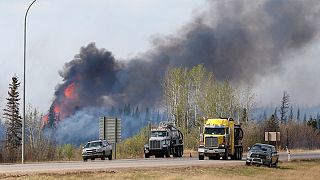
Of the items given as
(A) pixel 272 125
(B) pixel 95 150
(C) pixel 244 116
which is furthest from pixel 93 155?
(A) pixel 272 125

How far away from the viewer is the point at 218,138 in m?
57.3

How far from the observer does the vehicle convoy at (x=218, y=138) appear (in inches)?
2265

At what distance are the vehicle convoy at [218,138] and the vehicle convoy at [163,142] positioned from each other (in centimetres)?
673

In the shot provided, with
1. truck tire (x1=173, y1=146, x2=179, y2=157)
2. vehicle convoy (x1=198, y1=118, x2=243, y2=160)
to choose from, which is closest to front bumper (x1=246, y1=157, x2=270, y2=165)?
vehicle convoy (x1=198, y1=118, x2=243, y2=160)

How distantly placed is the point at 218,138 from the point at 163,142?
873 centimetres

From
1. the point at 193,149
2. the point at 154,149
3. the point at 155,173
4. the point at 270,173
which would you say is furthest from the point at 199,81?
the point at 155,173

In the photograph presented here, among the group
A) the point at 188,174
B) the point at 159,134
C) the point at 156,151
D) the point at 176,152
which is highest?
the point at 159,134

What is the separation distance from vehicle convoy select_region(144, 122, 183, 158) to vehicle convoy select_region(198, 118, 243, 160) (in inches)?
265

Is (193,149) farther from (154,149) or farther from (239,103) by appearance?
(154,149)

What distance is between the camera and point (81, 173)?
114 feet

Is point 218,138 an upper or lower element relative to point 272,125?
lower

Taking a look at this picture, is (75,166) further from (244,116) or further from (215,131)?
(244,116)

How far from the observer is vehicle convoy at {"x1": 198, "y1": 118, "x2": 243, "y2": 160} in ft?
189

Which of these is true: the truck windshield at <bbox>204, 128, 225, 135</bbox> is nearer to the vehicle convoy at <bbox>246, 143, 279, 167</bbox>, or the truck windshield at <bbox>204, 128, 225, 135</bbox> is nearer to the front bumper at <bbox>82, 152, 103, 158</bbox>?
the vehicle convoy at <bbox>246, 143, 279, 167</bbox>
